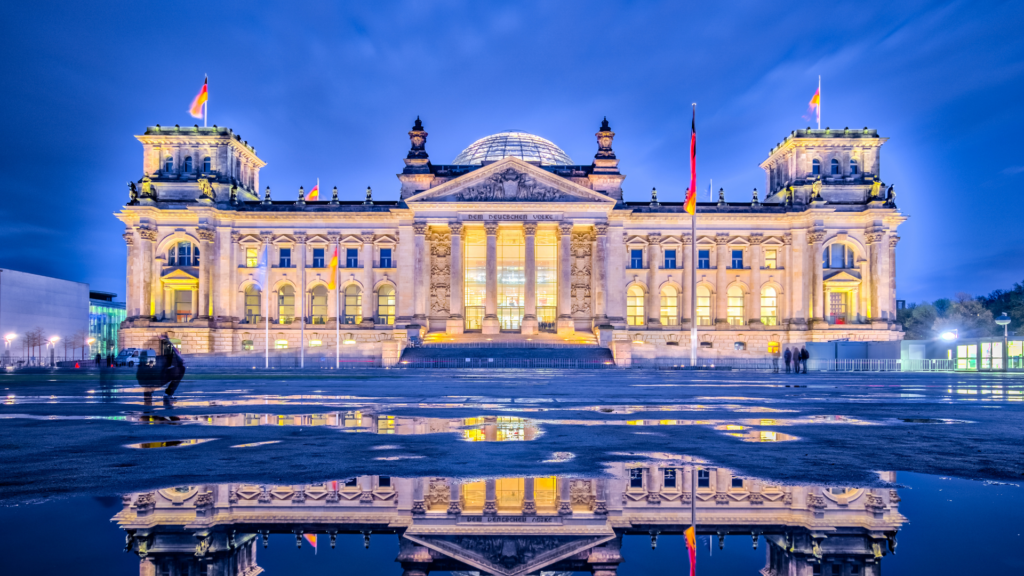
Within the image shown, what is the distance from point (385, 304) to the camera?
69.4 m

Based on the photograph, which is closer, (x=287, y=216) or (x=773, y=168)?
(x=287, y=216)

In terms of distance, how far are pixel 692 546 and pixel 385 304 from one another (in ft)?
221

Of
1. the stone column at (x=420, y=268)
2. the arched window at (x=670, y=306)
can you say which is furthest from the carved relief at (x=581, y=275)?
the stone column at (x=420, y=268)

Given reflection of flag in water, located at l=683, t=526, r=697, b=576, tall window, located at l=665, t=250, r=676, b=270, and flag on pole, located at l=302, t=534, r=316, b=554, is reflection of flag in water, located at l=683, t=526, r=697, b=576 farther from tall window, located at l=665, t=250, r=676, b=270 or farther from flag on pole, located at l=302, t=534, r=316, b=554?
tall window, located at l=665, t=250, r=676, b=270

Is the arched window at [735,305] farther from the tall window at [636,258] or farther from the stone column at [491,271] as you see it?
the stone column at [491,271]

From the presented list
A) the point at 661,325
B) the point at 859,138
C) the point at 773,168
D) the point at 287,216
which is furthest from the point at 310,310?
the point at 859,138

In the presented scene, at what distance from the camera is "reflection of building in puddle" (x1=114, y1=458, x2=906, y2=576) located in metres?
3.08

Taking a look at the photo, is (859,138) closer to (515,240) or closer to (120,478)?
(515,240)

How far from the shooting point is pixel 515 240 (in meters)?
69.6

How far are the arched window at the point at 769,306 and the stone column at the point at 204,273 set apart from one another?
54192 mm

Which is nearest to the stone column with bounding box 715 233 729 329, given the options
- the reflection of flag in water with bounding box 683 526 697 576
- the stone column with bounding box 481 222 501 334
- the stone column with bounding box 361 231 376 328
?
the stone column with bounding box 481 222 501 334

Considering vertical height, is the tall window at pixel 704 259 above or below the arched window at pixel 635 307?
above

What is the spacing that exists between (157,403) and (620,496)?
38.7ft

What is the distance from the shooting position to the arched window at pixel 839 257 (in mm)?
67125
